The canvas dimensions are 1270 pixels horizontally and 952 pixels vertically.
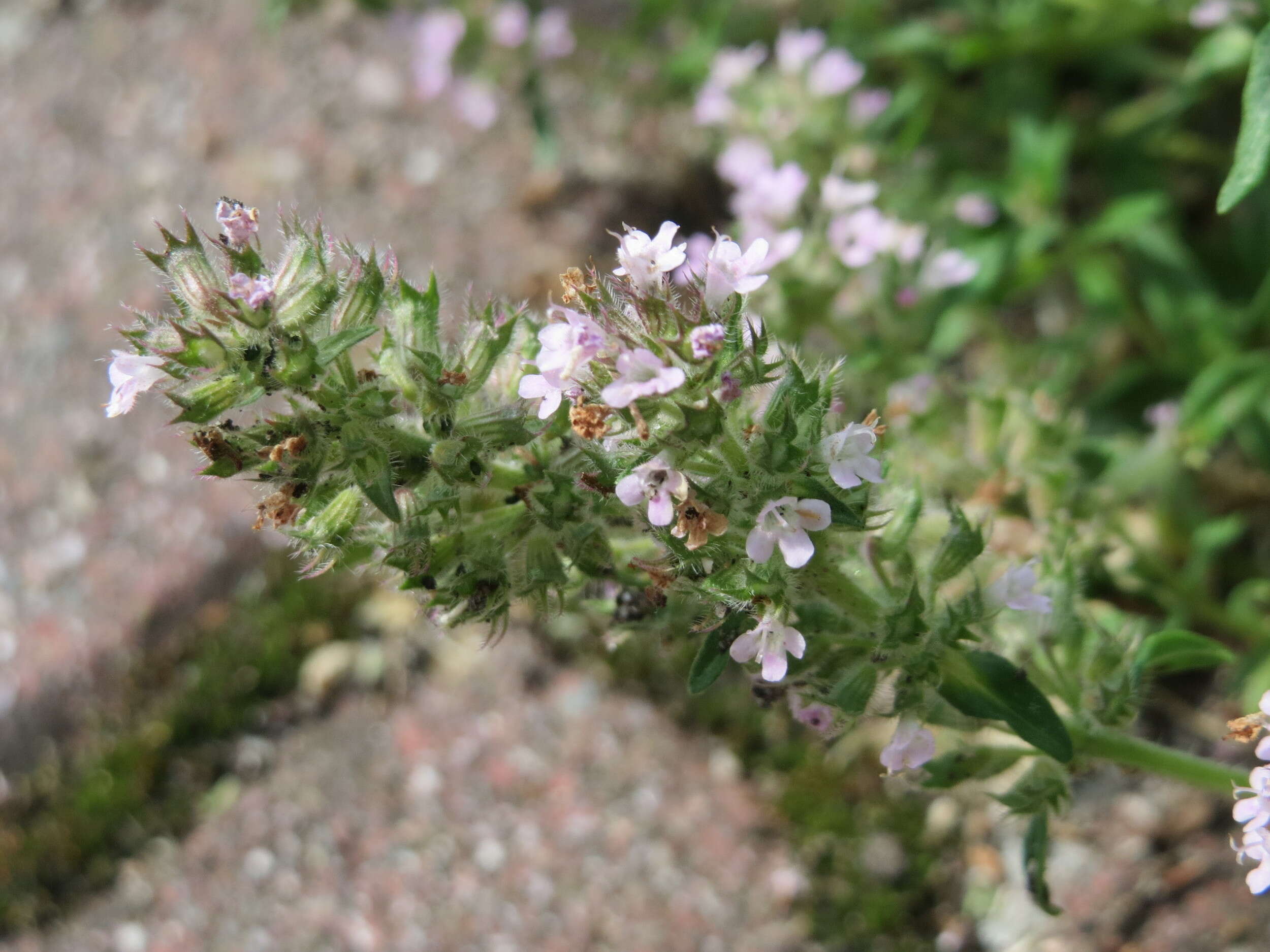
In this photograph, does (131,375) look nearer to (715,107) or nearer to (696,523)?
(696,523)

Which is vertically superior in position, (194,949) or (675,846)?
(194,949)

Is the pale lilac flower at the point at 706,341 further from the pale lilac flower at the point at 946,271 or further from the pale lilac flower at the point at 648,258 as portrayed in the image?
the pale lilac flower at the point at 946,271

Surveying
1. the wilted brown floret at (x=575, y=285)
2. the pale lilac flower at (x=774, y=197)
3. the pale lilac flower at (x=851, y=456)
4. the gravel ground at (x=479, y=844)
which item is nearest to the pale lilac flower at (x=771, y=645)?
the pale lilac flower at (x=851, y=456)

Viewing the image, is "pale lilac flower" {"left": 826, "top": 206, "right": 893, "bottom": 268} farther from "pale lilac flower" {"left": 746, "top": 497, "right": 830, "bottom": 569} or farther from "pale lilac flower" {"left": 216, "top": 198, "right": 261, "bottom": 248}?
"pale lilac flower" {"left": 216, "top": 198, "right": 261, "bottom": 248}

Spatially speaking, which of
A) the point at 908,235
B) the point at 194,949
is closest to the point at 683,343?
the point at 908,235

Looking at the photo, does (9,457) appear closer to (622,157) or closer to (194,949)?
(194,949)

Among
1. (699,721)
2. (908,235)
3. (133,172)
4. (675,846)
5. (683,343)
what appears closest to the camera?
(683,343)
